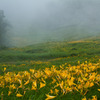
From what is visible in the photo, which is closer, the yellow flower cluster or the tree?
the yellow flower cluster

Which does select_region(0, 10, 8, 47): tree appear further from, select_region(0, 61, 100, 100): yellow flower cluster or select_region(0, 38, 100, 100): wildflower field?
select_region(0, 61, 100, 100): yellow flower cluster

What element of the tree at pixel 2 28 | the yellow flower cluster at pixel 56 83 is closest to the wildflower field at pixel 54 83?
the yellow flower cluster at pixel 56 83

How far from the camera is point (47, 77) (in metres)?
3.10

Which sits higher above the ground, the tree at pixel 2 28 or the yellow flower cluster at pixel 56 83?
the tree at pixel 2 28

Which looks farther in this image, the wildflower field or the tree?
the tree

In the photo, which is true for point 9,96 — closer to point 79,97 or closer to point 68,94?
point 68,94

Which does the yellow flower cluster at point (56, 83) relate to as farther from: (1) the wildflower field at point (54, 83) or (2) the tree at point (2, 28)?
(2) the tree at point (2, 28)

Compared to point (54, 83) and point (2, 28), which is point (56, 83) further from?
point (2, 28)

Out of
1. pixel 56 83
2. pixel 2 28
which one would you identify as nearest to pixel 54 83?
pixel 56 83

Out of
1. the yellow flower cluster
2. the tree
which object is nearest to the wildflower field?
the yellow flower cluster

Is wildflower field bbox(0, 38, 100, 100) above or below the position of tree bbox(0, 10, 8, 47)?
below

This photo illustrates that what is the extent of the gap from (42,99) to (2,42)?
238ft

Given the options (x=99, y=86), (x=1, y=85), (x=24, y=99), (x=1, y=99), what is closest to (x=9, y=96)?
(x=1, y=99)

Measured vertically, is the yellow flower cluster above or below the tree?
below
